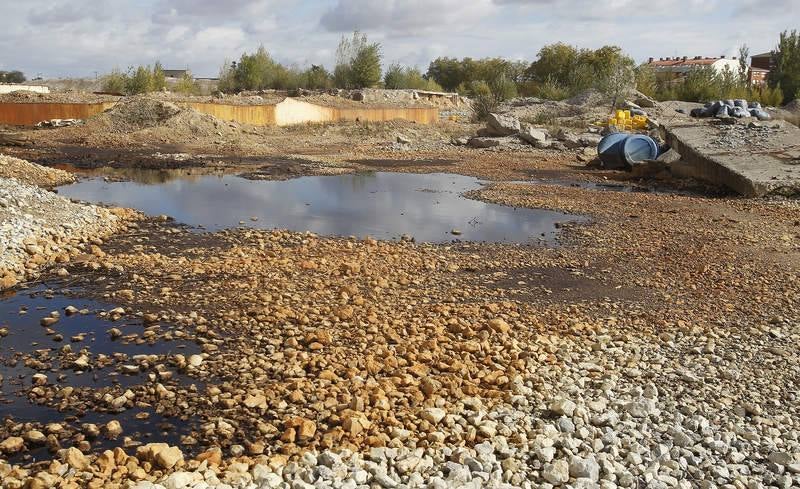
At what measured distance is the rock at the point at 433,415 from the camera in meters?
4.66

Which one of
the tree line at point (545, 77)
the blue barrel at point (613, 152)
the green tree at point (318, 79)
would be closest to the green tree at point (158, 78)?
the tree line at point (545, 77)

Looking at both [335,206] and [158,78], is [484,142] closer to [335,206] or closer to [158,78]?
[335,206]

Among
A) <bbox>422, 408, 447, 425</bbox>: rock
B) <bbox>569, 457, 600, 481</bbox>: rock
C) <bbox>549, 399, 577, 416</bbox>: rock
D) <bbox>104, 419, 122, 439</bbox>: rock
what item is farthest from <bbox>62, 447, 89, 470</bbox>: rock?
<bbox>549, 399, 577, 416</bbox>: rock

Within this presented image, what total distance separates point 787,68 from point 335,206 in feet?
139

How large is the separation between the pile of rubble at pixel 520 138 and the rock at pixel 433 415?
25292 mm

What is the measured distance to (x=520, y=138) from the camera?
3003cm

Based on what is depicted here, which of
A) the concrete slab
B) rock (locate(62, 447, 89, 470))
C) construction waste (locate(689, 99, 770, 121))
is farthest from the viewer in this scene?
construction waste (locate(689, 99, 770, 121))

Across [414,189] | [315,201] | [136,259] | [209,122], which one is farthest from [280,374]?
[209,122]

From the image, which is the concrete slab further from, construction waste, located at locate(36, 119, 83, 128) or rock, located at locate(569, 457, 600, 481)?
construction waste, located at locate(36, 119, 83, 128)

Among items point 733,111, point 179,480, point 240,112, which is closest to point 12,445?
point 179,480

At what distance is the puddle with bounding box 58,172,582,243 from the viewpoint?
11.8 metres

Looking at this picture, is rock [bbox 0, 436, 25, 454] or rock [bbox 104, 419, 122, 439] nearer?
rock [bbox 0, 436, 25, 454]

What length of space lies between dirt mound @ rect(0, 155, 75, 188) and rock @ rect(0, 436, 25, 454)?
11529mm

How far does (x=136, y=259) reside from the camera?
8.78m
